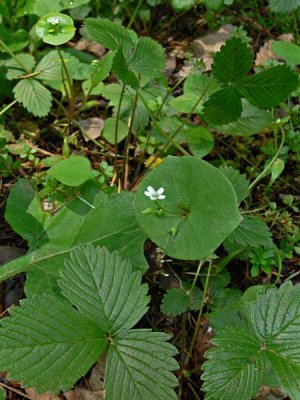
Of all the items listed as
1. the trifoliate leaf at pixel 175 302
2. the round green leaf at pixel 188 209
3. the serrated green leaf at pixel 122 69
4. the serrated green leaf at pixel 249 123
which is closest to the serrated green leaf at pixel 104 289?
the round green leaf at pixel 188 209

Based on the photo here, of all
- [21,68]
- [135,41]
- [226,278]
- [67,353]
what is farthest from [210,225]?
[21,68]

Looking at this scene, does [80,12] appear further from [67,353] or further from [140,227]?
[67,353]

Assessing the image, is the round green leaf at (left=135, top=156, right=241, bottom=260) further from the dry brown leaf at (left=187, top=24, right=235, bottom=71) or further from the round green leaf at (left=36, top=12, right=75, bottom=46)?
the dry brown leaf at (left=187, top=24, right=235, bottom=71)

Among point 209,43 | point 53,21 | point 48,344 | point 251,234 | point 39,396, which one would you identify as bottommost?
point 39,396

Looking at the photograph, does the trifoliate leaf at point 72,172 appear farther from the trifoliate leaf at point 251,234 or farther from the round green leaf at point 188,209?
the trifoliate leaf at point 251,234

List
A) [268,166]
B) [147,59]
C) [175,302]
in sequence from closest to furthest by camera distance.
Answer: [175,302], [147,59], [268,166]

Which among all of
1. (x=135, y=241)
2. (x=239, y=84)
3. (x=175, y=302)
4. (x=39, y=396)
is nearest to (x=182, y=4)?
(x=239, y=84)

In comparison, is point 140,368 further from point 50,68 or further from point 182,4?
point 182,4
